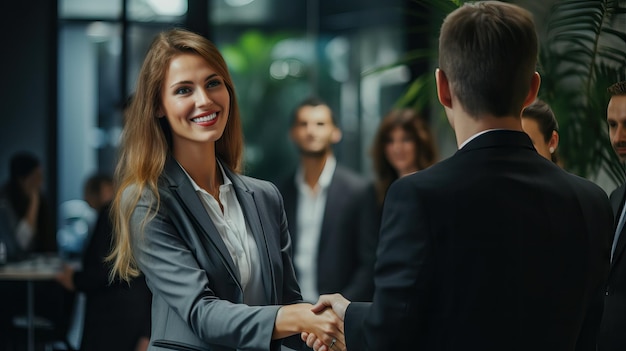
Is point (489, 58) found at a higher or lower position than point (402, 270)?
higher

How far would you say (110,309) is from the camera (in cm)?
476

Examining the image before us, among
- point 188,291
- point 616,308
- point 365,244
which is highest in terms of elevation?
point 188,291

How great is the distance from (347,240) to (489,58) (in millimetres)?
3923

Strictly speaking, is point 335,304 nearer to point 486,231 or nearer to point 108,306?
point 486,231

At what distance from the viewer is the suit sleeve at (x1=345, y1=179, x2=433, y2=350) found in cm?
202

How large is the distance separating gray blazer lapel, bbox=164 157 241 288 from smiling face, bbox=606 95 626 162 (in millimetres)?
1297

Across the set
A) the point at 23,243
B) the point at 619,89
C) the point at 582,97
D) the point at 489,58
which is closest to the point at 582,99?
the point at 582,97

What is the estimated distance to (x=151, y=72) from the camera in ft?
9.53

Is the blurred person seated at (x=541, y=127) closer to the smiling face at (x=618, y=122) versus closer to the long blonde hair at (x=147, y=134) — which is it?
the smiling face at (x=618, y=122)

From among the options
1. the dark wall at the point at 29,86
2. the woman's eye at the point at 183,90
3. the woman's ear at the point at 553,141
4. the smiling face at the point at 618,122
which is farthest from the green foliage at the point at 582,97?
the dark wall at the point at 29,86

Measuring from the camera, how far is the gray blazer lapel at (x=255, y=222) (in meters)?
2.85

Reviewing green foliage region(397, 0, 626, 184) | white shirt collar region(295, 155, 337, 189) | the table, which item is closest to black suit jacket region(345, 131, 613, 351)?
green foliage region(397, 0, 626, 184)

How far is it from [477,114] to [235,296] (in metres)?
0.97

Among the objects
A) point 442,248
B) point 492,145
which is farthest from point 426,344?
point 492,145
